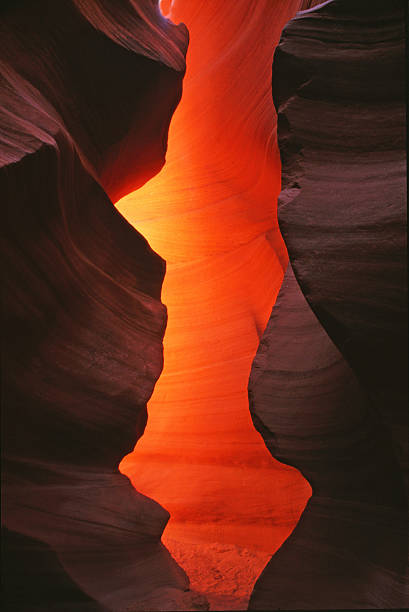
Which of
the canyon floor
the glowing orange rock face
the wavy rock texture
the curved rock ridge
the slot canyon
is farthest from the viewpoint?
the glowing orange rock face

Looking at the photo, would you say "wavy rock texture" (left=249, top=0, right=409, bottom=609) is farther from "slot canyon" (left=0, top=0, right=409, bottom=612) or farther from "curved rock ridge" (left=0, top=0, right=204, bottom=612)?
"curved rock ridge" (left=0, top=0, right=204, bottom=612)

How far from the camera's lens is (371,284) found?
257 cm

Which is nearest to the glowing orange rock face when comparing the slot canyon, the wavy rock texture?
the slot canyon

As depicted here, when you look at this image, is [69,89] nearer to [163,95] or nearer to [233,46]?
[163,95]

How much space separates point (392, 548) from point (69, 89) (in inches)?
153

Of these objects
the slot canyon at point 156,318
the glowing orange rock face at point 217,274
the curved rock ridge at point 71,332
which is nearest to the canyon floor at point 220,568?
the slot canyon at point 156,318

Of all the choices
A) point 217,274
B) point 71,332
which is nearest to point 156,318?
point 71,332

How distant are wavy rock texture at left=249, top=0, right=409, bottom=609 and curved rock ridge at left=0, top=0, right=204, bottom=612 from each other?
972 mm

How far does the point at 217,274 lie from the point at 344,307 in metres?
5.00

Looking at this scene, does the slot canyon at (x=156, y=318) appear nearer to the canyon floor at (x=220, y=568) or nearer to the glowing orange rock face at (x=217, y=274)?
the canyon floor at (x=220, y=568)

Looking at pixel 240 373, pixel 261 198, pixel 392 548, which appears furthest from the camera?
pixel 261 198

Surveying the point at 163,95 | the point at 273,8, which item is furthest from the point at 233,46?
the point at 163,95

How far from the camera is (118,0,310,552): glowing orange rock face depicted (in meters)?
6.04

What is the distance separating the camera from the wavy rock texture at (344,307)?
2.62 m
